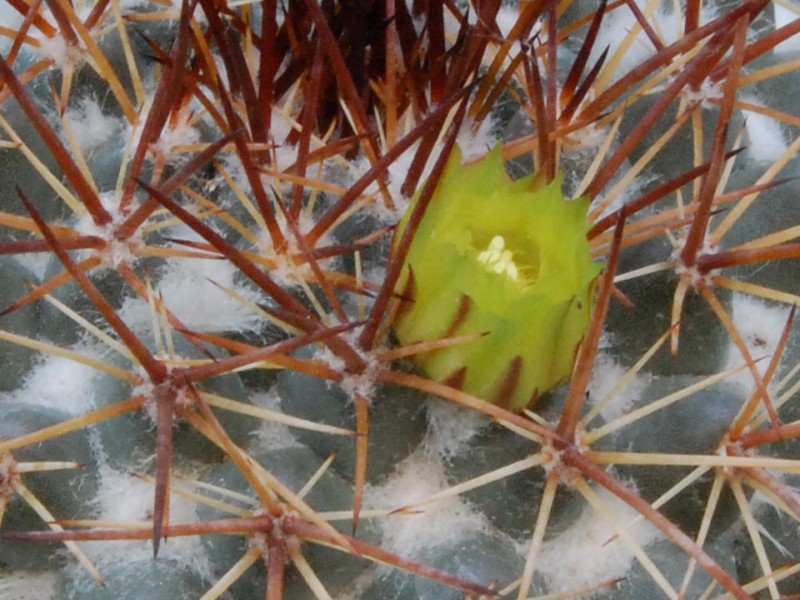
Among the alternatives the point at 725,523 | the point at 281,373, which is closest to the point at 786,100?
the point at 725,523

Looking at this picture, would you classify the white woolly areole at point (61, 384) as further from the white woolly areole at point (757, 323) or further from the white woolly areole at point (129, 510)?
the white woolly areole at point (757, 323)

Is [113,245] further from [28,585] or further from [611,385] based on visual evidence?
[611,385]

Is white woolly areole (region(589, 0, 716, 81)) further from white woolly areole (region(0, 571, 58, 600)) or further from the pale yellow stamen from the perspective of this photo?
white woolly areole (region(0, 571, 58, 600))

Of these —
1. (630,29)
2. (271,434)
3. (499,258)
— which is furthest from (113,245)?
(630,29)

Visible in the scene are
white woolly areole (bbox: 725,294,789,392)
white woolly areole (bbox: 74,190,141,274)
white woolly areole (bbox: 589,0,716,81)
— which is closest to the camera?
white woolly areole (bbox: 74,190,141,274)

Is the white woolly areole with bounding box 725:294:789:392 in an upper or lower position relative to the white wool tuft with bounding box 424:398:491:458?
lower

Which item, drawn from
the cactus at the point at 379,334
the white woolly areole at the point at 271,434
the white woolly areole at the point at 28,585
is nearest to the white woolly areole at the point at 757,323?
the cactus at the point at 379,334

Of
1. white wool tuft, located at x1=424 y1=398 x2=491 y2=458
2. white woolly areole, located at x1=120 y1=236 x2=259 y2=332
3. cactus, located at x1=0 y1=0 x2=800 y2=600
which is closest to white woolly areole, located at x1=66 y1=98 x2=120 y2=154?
cactus, located at x1=0 y1=0 x2=800 y2=600
